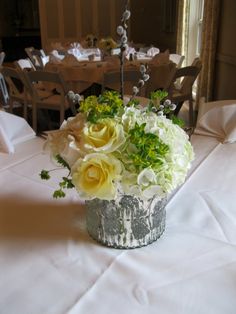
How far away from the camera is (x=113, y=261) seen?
787 mm

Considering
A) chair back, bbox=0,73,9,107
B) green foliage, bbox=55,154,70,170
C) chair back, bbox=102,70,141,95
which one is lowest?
chair back, bbox=0,73,9,107

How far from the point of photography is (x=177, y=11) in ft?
18.8

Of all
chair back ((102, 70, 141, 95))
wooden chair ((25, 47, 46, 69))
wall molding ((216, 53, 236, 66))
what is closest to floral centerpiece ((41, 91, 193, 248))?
chair back ((102, 70, 141, 95))

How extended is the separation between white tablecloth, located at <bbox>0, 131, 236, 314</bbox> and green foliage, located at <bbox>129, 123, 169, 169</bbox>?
0.23 metres

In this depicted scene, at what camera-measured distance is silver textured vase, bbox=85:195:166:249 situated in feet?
2.55

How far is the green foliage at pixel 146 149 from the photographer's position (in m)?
0.69

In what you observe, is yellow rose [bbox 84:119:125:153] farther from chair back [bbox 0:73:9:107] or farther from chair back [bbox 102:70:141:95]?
chair back [bbox 0:73:9:107]

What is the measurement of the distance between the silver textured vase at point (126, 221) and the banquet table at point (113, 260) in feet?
0.07

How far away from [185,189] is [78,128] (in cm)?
49

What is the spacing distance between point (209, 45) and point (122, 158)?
4.04 metres

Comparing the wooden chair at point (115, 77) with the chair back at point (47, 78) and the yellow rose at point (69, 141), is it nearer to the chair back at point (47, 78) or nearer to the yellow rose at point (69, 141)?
the chair back at point (47, 78)

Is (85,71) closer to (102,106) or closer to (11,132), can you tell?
(11,132)

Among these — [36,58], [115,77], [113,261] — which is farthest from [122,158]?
[36,58]

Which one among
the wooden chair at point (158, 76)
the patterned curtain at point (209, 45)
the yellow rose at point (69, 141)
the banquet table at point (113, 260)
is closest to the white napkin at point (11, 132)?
→ the banquet table at point (113, 260)
